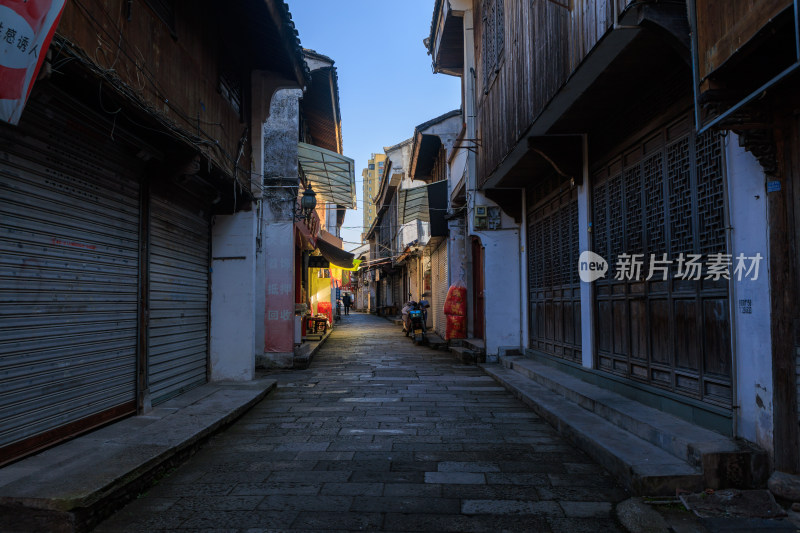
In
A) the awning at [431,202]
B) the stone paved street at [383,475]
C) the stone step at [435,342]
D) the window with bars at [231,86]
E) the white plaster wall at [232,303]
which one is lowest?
the stone paved street at [383,475]

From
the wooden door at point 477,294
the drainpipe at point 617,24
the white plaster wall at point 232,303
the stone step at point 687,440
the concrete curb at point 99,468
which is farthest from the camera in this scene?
the wooden door at point 477,294

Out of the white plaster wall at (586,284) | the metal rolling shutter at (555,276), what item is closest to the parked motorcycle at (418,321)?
the metal rolling shutter at (555,276)

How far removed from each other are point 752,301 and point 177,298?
7.20 meters

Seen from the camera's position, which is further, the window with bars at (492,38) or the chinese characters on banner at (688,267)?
the window with bars at (492,38)

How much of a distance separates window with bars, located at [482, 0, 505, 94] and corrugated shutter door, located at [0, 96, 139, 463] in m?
7.07

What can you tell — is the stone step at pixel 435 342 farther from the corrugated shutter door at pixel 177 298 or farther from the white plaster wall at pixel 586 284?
the corrugated shutter door at pixel 177 298

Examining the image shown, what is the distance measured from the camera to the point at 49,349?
5.11m

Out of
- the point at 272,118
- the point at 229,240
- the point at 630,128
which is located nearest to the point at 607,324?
the point at 630,128

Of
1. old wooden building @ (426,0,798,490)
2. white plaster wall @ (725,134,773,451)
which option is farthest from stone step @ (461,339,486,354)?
white plaster wall @ (725,134,773,451)

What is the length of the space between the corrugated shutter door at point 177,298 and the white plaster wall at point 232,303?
0.22 metres

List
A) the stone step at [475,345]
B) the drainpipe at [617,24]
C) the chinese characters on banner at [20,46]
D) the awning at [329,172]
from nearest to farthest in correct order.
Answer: the chinese characters on banner at [20,46] → the drainpipe at [617,24] → the stone step at [475,345] → the awning at [329,172]

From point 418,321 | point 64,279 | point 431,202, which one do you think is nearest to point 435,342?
point 418,321

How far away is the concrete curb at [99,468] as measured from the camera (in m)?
3.73

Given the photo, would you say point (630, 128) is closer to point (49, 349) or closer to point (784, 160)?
point (784, 160)
